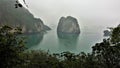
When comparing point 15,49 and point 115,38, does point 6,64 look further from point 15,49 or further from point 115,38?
point 115,38

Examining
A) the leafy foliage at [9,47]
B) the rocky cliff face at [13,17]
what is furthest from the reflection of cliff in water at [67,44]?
the leafy foliage at [9,47]

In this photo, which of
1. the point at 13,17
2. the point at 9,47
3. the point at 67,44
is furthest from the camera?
the point at 13,17

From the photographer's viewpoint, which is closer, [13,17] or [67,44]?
[67,44]

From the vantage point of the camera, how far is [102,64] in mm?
22859

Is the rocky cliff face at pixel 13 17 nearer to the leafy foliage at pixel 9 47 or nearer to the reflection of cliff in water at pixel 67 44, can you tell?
the reflection of cliff in water at pixel 67 44

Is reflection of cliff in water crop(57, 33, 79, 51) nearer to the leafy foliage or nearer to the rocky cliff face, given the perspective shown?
the rocky cliff face

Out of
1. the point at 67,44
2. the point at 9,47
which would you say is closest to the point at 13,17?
the point at 67,44

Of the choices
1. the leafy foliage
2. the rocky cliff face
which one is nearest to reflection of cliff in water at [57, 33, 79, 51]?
the rocky cliff face

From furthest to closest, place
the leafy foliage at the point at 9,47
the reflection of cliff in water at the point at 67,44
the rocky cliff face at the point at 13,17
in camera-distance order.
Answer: the rocky cliff face at the point at 13,17 < the reflection of cliff in water at the point at 67,44 < the leafy foliage at the point at 9,47

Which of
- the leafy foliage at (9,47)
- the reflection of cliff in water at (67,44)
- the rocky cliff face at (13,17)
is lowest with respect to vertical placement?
the leafy foliage at (9,47)

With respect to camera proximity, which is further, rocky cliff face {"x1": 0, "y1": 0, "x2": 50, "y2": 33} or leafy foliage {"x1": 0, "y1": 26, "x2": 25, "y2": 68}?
rocky cliff face {"x1": 0, "y1": 0, "x2": 50, "y2": 33}

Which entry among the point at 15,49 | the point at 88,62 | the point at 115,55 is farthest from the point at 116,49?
the point at 15,49

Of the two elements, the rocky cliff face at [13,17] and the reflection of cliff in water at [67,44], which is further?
the rocky cliff face at [13,17]

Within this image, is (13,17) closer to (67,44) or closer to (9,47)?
(67,44)
